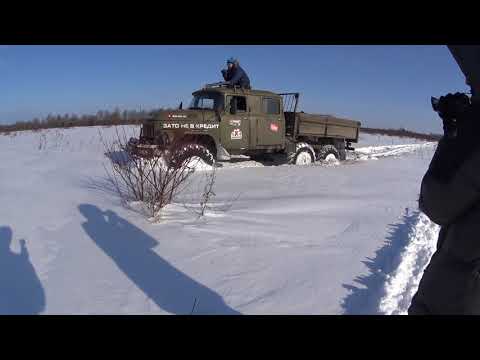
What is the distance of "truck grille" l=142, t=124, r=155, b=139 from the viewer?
8.21 meters

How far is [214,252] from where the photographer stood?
357cm

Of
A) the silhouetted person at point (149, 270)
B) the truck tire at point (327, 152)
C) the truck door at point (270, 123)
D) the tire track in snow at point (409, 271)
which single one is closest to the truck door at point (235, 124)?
the truck door at point (270, 123)

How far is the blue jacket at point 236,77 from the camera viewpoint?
9.12 metres

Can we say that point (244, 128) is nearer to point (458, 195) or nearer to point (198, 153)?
point (198, 153)

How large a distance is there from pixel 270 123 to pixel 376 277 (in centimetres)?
709

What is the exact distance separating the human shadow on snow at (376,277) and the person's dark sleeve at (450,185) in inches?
61.0

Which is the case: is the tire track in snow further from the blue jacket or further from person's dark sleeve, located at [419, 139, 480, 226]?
the blue jacket

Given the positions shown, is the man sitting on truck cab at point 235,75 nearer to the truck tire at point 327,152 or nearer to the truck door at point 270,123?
the truck door at point 270,123

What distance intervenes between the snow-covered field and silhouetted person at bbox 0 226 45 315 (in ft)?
0.03

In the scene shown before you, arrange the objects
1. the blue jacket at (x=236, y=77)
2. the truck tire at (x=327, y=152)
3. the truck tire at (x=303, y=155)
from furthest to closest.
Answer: the truck tire at (x=327, y=152) < the truck tire at (x=303, y=155) < the blue jacket at (x=236, y=77)

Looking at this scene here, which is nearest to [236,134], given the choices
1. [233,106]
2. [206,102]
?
[233,106]

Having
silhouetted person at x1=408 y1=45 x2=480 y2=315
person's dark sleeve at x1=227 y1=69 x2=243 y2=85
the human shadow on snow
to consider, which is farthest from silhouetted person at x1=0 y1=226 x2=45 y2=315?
person's dark sleeve at x1=227 y1=69 x2=243 y2=85

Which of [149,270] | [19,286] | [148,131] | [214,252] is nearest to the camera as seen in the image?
[19,286]
